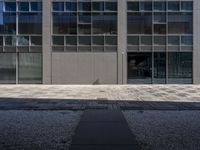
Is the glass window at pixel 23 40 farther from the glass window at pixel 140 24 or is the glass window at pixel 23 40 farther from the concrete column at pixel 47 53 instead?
the glass window at pixel 140 24

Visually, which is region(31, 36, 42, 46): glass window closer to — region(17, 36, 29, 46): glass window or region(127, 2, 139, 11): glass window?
region(17, 36, 29, 46): glass window

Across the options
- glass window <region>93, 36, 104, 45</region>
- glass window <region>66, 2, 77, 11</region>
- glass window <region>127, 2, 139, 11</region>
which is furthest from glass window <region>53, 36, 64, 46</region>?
glass window <region>127, 2, 139, 11</region>

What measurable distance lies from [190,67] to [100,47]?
29.0 ft

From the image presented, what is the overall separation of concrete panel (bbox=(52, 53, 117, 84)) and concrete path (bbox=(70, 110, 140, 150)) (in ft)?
49.0

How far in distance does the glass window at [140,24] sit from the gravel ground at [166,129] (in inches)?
606

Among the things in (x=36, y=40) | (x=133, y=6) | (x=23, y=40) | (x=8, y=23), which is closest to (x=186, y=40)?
(x=133, y=6)

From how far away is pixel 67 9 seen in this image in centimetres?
2538

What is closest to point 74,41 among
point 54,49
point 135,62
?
point 54,49

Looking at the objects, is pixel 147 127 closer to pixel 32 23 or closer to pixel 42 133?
pixel 42 133

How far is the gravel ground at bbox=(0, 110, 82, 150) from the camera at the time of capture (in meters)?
6.48

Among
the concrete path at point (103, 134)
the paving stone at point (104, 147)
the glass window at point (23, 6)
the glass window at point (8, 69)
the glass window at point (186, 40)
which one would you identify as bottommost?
the paving stone at point (104, 147)

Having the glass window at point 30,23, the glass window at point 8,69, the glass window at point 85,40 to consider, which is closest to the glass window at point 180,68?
→ the glass window at point 85,40

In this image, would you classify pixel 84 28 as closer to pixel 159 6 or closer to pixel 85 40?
pixel 85 40

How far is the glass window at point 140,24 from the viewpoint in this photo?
25.3m
